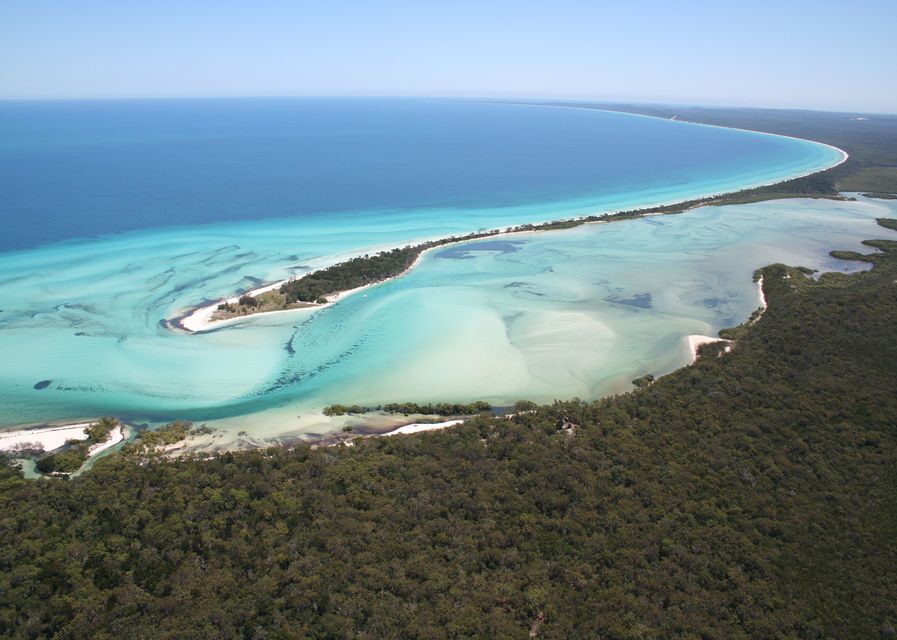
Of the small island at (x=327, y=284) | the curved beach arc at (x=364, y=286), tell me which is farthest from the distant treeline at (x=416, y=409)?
the small island at (x=327, y=284)

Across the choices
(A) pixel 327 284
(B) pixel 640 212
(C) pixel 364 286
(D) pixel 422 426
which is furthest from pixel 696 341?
(B) pixel 640 212

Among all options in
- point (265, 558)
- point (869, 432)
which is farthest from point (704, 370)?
point (265, 558)

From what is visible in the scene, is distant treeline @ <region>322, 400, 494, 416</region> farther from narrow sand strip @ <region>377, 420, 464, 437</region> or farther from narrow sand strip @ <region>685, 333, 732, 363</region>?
narrow sand strip @ <region>685, 333, 732, 363</region>

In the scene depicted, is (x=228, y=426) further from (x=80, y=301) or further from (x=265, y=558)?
(x=80, y=301)

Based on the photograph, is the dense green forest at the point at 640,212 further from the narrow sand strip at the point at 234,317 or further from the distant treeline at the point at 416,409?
the distant treeline at the point at 416,409

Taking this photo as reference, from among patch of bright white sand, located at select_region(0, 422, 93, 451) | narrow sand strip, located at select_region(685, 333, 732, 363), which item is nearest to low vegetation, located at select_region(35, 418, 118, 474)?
patch of bright white sand, located at select_region(0, 422, 93, 451)
